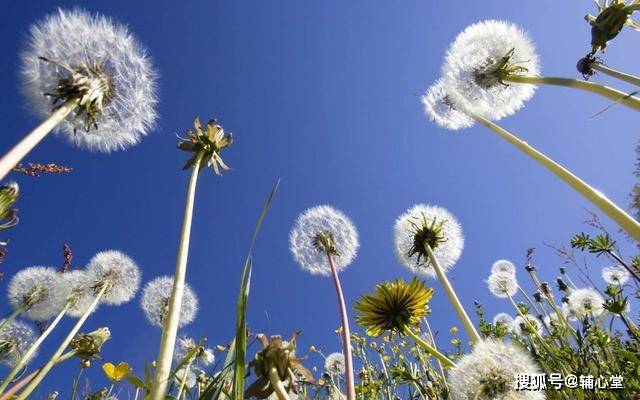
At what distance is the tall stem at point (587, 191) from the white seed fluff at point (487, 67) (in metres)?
0.82

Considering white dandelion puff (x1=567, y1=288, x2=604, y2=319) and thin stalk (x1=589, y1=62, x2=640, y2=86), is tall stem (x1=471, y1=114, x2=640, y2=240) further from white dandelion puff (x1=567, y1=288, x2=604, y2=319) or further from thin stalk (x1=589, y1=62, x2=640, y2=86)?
white dandelion puff (x1=567, y1=288, x2=604, y2=319)

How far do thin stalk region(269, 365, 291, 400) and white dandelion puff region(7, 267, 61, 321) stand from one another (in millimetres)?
3142

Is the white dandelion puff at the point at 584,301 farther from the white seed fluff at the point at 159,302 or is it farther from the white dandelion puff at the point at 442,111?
the white seed fluff at the point at 159,302

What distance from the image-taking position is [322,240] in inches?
138

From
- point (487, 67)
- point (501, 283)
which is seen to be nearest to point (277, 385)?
point (487, 67)

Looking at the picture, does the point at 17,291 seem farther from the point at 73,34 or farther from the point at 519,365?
the point at 519,365

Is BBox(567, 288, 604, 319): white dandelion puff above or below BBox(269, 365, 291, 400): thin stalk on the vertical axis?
above

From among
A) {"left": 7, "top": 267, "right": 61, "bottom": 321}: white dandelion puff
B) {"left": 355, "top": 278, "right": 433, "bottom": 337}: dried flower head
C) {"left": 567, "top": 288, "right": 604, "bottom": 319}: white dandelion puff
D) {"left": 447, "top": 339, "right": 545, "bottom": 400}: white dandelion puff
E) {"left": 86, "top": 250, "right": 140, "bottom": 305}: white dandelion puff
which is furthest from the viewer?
{"left": 567, "top": 288, "right": 604, "bottom": 319}: white dandelion puff

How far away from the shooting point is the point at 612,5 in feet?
5.24

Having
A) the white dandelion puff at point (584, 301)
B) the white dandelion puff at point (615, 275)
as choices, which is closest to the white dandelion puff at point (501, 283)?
the white dandelion puff at point (584, 301)

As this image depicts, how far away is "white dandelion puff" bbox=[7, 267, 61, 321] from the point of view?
329 cm

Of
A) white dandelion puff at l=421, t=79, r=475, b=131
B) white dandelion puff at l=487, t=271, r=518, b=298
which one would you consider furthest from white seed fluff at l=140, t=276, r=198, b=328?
white dandelion puff at l=487, t=271, r=518, b=298

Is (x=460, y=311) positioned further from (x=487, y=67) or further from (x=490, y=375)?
(x=487, y=67)

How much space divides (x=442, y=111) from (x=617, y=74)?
1.96 metres
